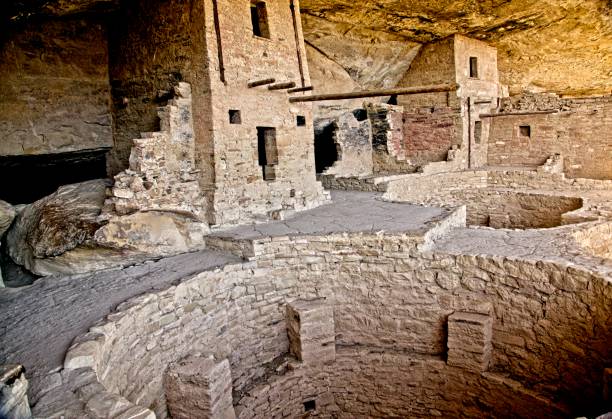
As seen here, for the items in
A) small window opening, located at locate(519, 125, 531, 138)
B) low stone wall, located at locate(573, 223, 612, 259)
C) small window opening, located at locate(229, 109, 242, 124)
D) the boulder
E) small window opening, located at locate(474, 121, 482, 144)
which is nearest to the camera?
the boulder

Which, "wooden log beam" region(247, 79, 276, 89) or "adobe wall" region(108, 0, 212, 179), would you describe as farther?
"wooden log beam" region(247, 79, 276, 89)

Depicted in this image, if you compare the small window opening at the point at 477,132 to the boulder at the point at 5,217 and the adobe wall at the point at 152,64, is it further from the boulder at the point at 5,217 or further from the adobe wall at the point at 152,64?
the boulder at the point at 5,217

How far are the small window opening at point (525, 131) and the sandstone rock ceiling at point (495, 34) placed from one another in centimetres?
189

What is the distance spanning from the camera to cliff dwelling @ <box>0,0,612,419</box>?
416 cm

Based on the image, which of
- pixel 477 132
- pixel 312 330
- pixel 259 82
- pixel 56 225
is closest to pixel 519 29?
pixel 477 132

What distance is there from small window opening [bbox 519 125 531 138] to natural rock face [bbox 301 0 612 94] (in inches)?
73.9

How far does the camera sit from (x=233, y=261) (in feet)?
17.2

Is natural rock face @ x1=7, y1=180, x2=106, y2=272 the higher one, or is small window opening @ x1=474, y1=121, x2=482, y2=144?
small window opening @ x1=474, y1=121, x2=482, y2=144

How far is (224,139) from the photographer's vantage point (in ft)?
19.7

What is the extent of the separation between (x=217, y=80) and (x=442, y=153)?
28.6ft

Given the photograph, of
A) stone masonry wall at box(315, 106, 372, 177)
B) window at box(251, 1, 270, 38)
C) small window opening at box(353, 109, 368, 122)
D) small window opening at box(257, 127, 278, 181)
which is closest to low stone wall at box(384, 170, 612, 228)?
stone masonry wall at box(315, 106, 372, 177)

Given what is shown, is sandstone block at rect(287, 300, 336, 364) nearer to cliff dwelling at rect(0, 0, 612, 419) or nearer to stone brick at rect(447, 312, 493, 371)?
cliff dwelling at rect(0, 0, 612, 419)

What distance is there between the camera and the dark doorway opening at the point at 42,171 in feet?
22.8

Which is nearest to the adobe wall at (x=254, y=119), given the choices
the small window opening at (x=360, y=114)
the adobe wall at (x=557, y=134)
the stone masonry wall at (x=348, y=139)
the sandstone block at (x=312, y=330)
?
the sandstone block at (x=312, y=330)
